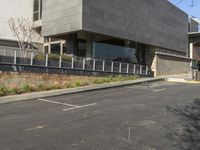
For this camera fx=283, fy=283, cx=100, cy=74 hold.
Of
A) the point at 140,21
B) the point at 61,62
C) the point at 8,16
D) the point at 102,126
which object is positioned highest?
the point at 8,16

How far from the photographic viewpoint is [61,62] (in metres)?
20.9

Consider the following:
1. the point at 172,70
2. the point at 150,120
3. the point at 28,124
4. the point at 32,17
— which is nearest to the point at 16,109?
the point at 28,124

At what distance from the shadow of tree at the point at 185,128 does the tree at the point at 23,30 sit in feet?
68.8

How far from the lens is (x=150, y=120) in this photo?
9.06 metres

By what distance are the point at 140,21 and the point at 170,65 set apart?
31.5 feet

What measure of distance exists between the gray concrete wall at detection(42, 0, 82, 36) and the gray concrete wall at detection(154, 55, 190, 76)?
1413 centimetres

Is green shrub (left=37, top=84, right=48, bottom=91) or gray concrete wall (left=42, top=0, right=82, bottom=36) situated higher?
gray concrete wall (left=42, top=0, right=82, bottom=36)

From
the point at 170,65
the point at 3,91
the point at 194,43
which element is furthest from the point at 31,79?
the point at 194,43

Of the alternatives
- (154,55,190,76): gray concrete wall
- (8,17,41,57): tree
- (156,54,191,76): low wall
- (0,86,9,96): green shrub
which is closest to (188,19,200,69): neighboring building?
(156,54,191,76): low wall

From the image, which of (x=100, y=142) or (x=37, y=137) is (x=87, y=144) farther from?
(x=37, y=137)

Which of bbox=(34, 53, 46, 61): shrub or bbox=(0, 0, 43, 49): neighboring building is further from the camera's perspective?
bbox=(0, 0, 43, 49): neighboring building

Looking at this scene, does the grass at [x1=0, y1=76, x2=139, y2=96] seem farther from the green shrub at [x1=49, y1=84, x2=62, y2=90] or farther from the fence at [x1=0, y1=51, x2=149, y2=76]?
the fence at [x1=0, y1=51, x2=149, y2=76]

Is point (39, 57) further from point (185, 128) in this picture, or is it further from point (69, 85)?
point (185, 128)

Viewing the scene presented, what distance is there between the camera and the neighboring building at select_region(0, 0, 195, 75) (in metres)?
24.6
